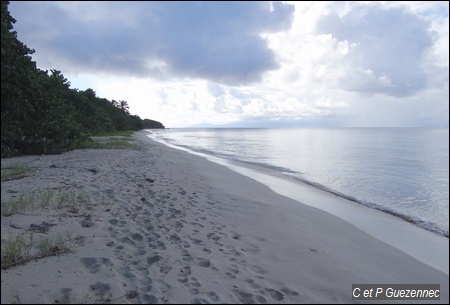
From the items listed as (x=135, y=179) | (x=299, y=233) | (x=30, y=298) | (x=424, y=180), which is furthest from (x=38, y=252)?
(x=424, y=180)

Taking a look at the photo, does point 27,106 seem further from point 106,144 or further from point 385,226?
point 106,144

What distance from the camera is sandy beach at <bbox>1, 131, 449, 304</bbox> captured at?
11.8ft

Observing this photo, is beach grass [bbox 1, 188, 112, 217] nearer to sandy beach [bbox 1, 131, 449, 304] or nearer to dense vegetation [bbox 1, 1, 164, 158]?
sandy beach [bbox 1, 131, 449, 304]

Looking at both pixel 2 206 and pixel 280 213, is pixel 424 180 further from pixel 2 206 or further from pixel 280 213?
pixel 2 206

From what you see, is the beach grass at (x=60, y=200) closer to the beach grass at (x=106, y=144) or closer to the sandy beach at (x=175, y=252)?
the sandy beach at (x=175, y=252)

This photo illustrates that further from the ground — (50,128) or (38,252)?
(50,128)

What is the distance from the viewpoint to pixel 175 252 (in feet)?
16.2

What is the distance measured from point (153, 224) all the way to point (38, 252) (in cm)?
243

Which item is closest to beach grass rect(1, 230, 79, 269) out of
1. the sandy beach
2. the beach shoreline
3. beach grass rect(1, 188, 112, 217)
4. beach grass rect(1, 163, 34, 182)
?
the sandy beach

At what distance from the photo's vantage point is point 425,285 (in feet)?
14.6

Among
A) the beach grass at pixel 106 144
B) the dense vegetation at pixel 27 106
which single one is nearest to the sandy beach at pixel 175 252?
the dense vegetation at pixel 27 106

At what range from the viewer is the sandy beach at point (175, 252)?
358cm

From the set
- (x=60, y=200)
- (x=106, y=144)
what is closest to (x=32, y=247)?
(x=60, y=200)

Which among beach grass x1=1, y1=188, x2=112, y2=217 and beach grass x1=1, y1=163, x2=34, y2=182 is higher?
beach grass x1=1, y1=163, x2=34, y2=182
